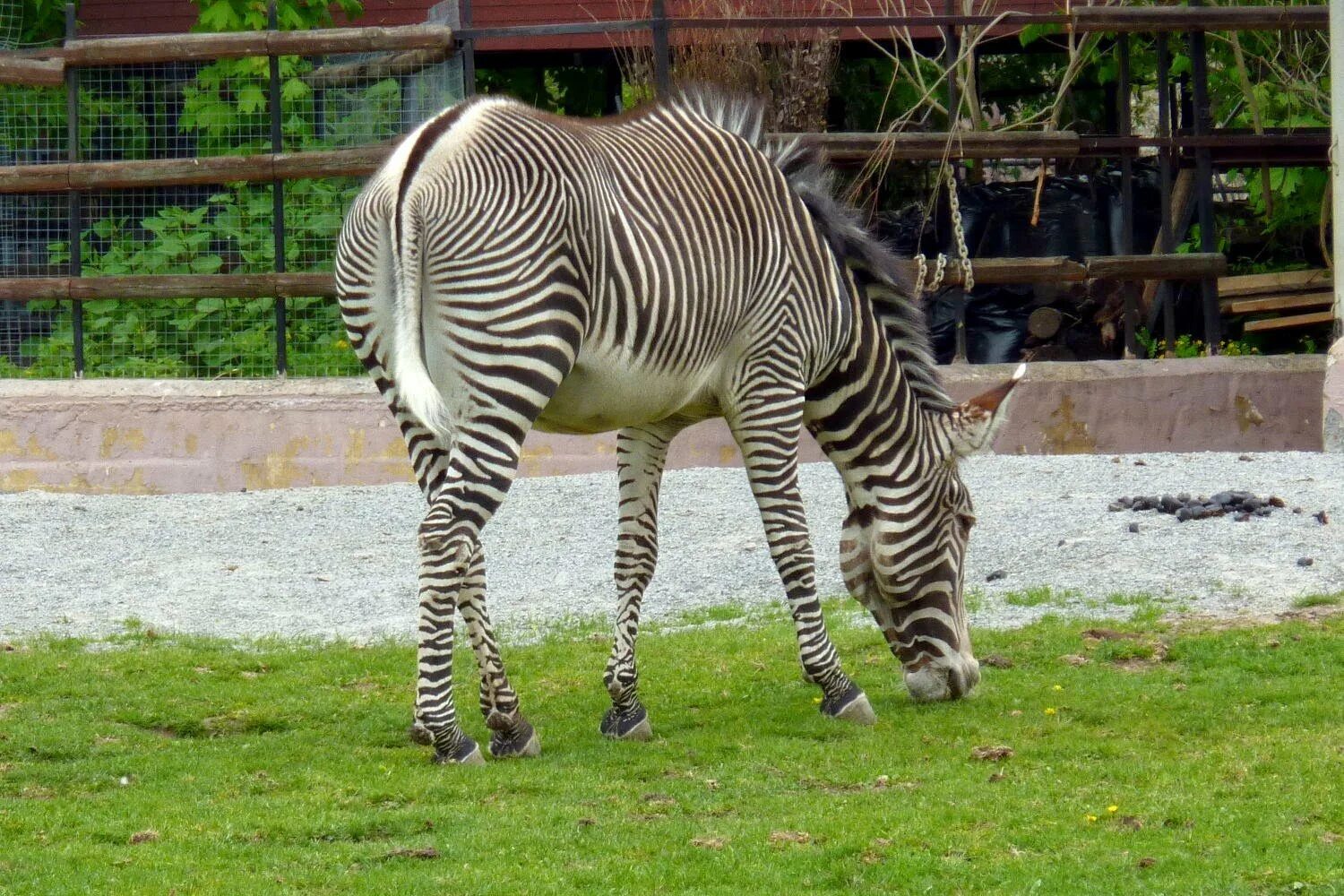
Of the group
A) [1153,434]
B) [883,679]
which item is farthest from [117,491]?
[1153,434]

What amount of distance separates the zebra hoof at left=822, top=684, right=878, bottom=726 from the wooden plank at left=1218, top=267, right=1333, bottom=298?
9.32 meters

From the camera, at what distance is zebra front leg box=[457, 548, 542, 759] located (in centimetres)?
629

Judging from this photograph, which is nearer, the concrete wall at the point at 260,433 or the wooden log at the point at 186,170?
the concrete wall at the point at 260,433

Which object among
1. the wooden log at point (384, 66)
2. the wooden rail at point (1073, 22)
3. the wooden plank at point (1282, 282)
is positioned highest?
the wooden rail at point (1073, 22)

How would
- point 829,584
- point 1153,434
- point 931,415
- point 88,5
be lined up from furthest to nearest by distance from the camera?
1. point 88,5
2. point 1153,434
3. point 829,584
4. point 931,415

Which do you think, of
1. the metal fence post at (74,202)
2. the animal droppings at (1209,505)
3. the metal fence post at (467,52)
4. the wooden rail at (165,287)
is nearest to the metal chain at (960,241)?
the animal droppings at (1209,505)

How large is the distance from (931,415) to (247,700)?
3.23 m

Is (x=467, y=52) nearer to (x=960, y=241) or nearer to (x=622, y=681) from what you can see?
(x=960, y=241)

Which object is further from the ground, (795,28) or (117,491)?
(795,28)

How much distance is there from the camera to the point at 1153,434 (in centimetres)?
1293

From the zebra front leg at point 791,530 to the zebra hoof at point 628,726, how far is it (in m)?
0.75

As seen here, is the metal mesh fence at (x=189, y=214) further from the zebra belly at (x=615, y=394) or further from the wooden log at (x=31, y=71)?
the zebra belly at (x=615, y=394)

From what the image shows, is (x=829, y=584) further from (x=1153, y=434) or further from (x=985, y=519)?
(x=1153, y=434)

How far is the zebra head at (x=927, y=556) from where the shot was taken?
7.09 meters
